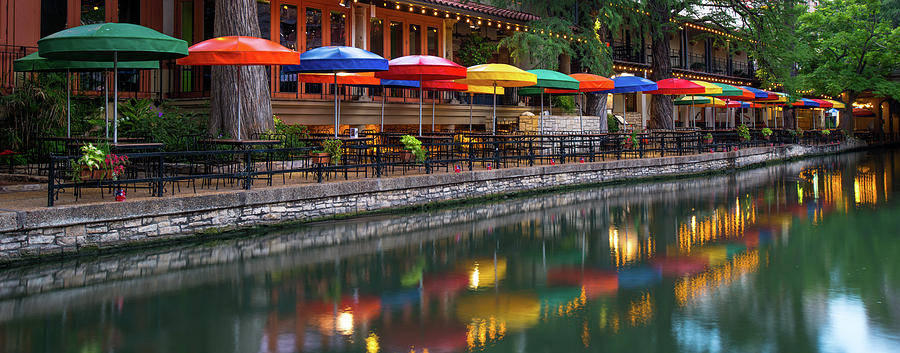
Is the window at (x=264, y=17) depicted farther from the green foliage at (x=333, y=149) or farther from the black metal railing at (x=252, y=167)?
the green foliage at (x=333, y=149)

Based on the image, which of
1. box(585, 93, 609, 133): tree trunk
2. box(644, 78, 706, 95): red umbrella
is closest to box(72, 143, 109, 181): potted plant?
box(644, 78, 706, 95): red umbrella

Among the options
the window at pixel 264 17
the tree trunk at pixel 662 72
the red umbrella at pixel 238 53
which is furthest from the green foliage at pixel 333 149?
the tree trunk at pixel 662 72

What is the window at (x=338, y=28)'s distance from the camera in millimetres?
22609

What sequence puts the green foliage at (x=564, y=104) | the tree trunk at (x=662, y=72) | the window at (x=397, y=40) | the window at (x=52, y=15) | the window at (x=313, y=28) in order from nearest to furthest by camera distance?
A: the window at (x=52, y=15) < the window at (x=313, y=28) < the window at (x=397, y=40) < the green foliage at (x=564, y=104) < the tree trunk at (x=662, y=72)

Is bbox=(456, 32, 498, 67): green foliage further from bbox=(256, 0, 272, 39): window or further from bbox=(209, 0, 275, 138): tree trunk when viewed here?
bbox=(209, 0, 275, 138): tree trunk

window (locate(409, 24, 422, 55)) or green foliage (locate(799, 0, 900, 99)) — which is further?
green foliage (locate(799, 0, 900, 99))

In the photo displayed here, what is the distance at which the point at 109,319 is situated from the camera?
7.40m

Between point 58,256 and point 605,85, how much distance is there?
17015 millimetres

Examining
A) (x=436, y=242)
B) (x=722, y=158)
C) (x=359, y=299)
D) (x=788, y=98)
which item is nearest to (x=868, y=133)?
(x=788, y=98)

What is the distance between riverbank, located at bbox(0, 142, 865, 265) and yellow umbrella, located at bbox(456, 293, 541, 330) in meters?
4.95

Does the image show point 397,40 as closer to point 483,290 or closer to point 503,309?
point 483,290

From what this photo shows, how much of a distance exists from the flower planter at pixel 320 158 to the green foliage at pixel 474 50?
14093mm

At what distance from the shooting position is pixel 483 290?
8.65 metres

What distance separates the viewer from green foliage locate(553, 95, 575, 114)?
29.8 meters
